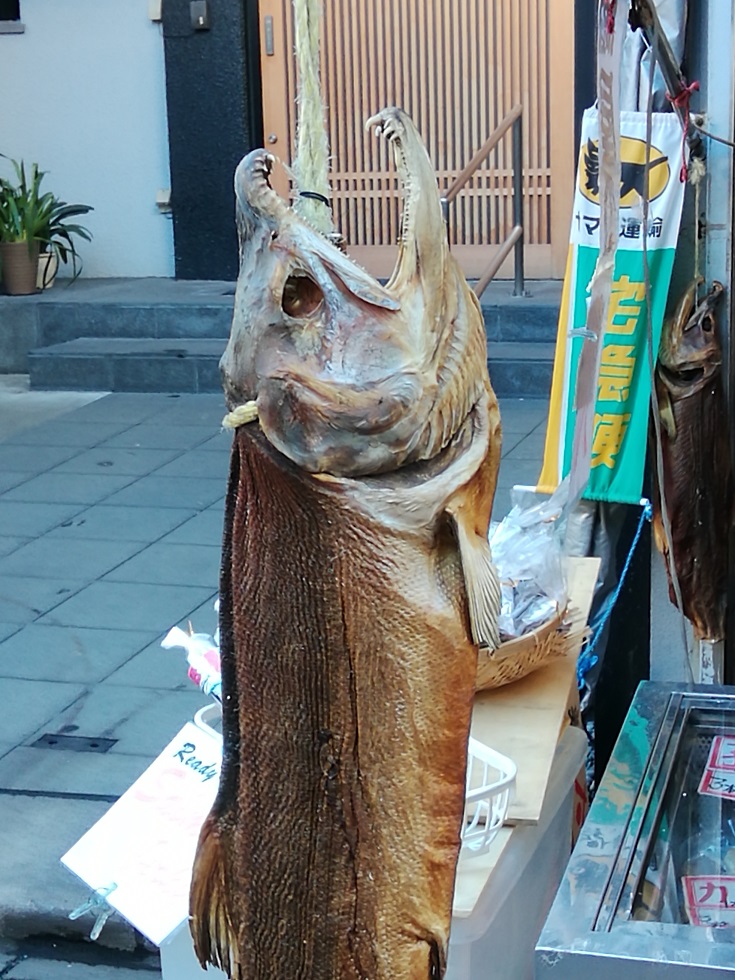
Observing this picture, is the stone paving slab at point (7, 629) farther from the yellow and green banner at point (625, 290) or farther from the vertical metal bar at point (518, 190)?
the vertical metal bar at point (518, 190)

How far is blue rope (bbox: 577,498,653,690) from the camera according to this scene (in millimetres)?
3285

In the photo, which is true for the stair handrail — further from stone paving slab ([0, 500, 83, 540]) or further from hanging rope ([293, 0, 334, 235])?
hanging rope ([293, 0, 334, 235])

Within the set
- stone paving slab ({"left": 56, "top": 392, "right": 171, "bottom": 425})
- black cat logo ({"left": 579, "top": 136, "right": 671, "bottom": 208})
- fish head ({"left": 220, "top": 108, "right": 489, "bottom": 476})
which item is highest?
black cat logo ({"left": 579, "top": 136, "right": 671, "bottom": 208})

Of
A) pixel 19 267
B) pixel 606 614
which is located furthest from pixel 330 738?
pixel 19 267

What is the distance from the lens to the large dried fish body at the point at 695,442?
10.1ft

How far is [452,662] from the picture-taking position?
1549 mm

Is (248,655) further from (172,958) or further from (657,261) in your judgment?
(657,261)

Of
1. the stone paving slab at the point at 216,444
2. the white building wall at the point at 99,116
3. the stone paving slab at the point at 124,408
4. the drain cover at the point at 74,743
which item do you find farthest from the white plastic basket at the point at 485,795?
the white building wall at the point at 99,116

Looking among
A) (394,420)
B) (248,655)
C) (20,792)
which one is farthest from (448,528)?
(20,792)

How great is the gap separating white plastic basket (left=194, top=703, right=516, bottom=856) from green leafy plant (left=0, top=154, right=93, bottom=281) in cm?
863

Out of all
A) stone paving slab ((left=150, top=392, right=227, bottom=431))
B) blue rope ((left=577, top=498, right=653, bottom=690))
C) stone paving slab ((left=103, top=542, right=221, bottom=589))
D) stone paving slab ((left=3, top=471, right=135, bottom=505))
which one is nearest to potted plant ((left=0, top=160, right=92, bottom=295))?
stone paving slab ((left=150, top=392, right=227, bottom=431))

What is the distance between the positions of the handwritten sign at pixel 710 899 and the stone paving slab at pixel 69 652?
3014 mm

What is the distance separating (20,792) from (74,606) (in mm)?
1494

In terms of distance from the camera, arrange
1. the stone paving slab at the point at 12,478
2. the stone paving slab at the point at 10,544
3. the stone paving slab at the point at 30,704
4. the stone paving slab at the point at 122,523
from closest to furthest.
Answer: the stone paving slab at the point at 30,704, the stone paving slab at the point at 10,544, the stone paving slab at the point at 122,523, the stone paving slab at the point at 12,478
